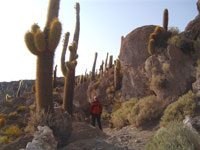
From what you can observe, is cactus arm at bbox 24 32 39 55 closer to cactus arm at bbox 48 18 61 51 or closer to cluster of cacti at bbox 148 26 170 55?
cactus arm at bbox 48 18 61 51

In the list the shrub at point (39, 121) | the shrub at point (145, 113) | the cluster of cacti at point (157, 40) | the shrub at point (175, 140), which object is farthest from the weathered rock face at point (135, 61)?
the shrub at point (175, 140)

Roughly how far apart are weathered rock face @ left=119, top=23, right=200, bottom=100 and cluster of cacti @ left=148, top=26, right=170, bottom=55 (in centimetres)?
52

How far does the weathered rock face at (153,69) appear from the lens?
1356cm

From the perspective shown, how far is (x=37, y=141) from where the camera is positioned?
650cm

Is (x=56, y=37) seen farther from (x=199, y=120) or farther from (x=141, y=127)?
(x=199, y=120)

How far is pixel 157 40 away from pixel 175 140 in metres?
11.9

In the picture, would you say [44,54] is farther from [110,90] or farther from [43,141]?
[110,90]

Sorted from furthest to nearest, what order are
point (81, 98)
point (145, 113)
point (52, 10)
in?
point (81, 98)
point (145, 113)
point (52, 10)

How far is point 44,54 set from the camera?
9.72m

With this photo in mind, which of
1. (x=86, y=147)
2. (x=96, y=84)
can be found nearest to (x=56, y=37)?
(x=86, y=147)

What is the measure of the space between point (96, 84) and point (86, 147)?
17.9 metres

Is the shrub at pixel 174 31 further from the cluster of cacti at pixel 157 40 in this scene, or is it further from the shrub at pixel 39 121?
the shrub at pixel 39 121

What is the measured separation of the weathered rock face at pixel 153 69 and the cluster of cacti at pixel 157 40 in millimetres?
522

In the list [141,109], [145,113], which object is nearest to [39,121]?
[145,113]
